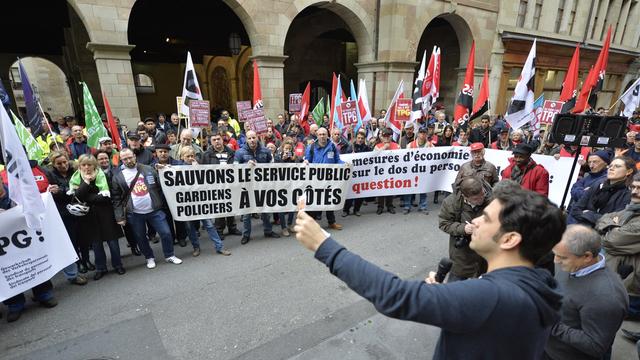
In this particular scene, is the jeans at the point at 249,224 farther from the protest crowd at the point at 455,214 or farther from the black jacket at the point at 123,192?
the black jacket at the point at 123,192

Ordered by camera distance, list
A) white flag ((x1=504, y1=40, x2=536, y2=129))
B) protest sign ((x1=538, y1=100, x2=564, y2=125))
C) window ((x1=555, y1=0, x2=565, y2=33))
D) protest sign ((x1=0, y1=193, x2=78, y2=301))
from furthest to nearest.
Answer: window ((x1=555, y1=0, x2=565, y2=33)) < protest sign ((x1=538, y1=100, x2=564, y2=125)) < white flag ((x1=504, y1=40, x2=536, y2=129)) < protest sign ((x1=0, y1=193, x2=78, y2=301))

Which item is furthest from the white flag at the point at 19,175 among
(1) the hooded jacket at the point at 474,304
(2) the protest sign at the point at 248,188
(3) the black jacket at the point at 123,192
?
(1) the hooded jacket at the point at 474,304

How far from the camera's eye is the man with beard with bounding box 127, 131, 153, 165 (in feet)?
17.9

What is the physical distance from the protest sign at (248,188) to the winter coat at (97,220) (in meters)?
0.76

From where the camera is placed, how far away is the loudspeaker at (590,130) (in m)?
4.06

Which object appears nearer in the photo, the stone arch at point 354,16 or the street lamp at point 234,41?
the stone arch at point 354,16

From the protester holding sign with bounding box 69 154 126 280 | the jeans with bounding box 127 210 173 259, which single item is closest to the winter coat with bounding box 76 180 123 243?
the protester holding sign with bounding box 69 154 126 280

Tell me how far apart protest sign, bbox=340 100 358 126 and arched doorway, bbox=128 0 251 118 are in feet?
22.2

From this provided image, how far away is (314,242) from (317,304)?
2.92m

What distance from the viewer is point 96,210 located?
4.38 meters

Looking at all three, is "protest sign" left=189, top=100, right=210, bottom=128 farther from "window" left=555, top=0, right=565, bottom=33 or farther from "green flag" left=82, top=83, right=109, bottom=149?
"window" left=555, top=0, right=565, bottom=33

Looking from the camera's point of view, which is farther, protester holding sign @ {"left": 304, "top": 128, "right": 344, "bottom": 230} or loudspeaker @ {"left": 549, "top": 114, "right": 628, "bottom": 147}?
protester holding sign @ {"left": 304, "top": 128, "right": 344, "bottom": 230}

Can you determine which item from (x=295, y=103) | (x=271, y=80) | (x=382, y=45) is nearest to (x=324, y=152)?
(x=295, y=103)

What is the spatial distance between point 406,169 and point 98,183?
17.8 feet
